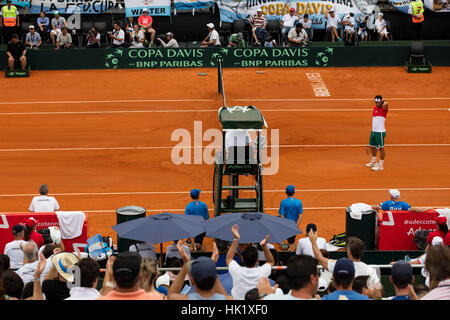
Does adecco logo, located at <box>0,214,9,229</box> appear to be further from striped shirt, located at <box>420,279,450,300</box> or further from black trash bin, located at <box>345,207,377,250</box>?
striped shirt, located at <box>420,279,450,300</box>

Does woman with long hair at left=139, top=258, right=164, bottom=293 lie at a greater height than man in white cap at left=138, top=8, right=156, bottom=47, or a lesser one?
lesser

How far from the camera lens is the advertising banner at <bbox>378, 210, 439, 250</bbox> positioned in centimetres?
1379

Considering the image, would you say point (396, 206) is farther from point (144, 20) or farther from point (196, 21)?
point (196, 21)

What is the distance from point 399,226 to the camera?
1382 centimetres

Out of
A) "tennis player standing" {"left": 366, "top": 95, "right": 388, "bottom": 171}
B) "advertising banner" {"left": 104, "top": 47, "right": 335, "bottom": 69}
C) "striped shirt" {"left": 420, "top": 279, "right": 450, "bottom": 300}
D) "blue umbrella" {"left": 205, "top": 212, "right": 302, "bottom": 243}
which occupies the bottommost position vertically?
"blue umbrella" {"left": 205, "top": 212, "right": 302, "bottom": 243}

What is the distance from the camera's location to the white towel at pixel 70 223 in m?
13.8

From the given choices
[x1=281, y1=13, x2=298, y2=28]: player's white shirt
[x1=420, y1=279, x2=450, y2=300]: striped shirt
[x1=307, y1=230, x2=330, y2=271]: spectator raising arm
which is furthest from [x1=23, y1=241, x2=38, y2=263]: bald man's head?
[x1=281, y1=13, x2=298, y2=28]: player's white shirt

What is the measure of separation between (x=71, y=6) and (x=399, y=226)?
→ 959 inches

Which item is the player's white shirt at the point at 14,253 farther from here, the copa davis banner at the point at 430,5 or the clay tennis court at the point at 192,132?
the copa davis banner at the point at 430,5

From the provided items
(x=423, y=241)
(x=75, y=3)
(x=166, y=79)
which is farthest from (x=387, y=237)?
(x=75, y=3)

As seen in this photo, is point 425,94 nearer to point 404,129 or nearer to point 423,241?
point 404,129

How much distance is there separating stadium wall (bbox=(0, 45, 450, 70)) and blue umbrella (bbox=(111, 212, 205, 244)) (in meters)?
20.8

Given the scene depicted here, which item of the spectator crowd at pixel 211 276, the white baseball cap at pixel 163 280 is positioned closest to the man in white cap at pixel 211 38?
the spectator crowd at pixel 211 276

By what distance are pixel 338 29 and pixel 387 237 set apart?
21909 mm
